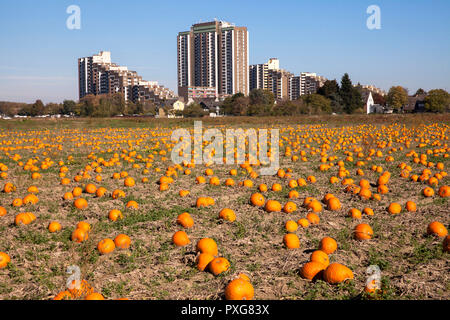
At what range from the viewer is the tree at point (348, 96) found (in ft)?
238

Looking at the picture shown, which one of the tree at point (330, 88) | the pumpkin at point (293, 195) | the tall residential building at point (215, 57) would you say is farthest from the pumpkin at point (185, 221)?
the tall residential building at point (215, 57)

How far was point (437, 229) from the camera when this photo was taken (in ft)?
19.8

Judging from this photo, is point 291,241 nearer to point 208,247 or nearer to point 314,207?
point 208,247

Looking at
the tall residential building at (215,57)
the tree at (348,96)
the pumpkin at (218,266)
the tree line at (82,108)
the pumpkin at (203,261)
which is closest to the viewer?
the pumpkin at (218,266)

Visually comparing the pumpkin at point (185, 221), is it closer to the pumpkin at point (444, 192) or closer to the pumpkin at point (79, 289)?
the pumpkin at point (79, 289)

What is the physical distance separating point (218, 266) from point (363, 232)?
8.16ft

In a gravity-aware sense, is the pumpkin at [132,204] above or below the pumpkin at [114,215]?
above

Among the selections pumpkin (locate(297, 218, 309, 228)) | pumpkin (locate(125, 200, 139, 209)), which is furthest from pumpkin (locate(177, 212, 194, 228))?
pumpkin (locate(297, 218, 309, 228))

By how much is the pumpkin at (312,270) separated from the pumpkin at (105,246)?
271 centimetres

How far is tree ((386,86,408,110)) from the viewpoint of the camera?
3644 inches

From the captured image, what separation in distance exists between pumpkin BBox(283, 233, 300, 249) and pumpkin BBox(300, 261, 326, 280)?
92 centimetres

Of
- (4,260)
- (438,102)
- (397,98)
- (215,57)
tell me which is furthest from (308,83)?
(4,260)
